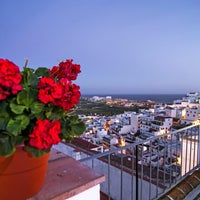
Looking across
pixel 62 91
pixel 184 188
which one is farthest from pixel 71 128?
pixel 184 188

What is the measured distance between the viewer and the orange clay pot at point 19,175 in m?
0.81

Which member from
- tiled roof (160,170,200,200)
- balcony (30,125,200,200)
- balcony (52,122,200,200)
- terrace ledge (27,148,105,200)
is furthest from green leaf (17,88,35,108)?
tiled roof (160,170,200,200)

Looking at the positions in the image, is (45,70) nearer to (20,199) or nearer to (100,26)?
(20,199)

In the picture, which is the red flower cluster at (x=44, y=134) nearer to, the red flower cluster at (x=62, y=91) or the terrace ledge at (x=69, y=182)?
the red flower cluster at (x=62, y=91)

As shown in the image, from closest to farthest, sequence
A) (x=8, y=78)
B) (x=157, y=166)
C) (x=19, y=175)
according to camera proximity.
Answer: (x=8, y=78) → (x=19, y=175) → (x=157, y=166)

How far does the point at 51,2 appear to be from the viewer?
5.64 m

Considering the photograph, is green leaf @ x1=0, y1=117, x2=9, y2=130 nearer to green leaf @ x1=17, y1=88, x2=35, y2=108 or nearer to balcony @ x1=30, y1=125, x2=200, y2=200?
green leaf @ x1=17, y1=88, x2=35, y2=108

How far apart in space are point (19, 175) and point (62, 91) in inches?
14.7

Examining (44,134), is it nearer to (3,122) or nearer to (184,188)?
(3,122)

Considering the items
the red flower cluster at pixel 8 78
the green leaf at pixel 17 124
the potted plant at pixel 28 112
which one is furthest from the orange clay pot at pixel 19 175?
the red flower cluster at pixel 8 78

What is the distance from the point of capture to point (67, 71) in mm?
982

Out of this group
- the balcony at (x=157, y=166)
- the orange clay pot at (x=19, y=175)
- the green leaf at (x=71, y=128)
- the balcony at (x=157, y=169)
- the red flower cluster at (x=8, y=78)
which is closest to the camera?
the red flower cluster at (x=8, y=78)

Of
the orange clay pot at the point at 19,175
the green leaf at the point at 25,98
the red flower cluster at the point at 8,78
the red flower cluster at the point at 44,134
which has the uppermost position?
the red flower cluster at the point at 8,78

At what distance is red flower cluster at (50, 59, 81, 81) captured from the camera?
981mm
